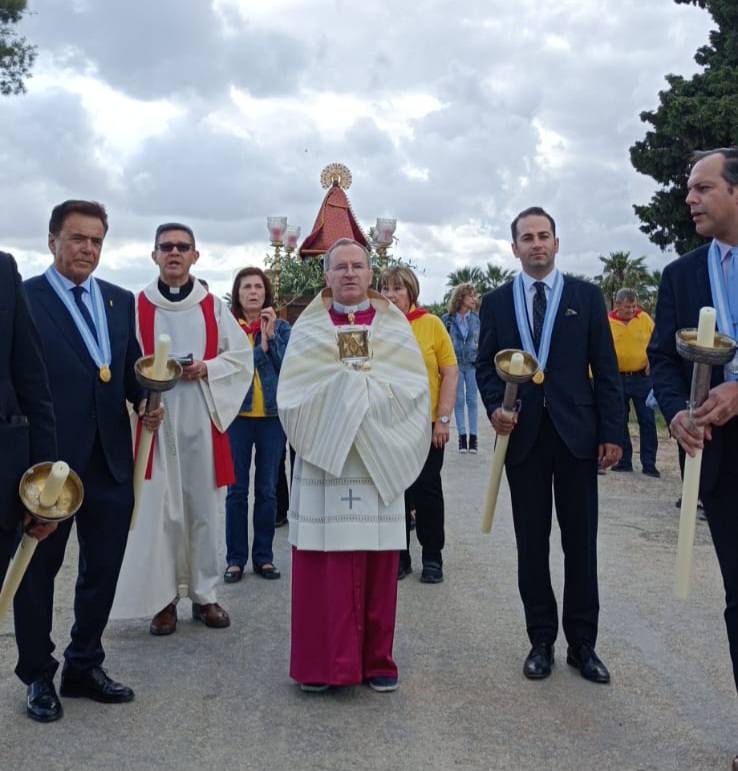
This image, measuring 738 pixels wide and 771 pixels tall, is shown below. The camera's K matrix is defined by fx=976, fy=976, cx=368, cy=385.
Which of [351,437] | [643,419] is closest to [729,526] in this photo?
[351,437]

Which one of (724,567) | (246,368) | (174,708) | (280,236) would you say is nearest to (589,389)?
(724,567)

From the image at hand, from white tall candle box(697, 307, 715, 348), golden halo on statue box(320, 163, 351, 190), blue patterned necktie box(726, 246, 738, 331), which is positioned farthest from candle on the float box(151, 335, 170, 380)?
golden halo on statue box(320, 163, 351, 190)

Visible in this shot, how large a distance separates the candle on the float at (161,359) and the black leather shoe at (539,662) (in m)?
2.37

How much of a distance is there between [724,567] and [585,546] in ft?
3.86

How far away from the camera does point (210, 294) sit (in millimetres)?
6312

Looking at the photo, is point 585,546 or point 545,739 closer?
point 545,739

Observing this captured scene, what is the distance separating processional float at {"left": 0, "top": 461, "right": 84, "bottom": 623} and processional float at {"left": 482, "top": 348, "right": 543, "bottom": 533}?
A: 2110mm

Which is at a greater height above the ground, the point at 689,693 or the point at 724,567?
the point at 724,567

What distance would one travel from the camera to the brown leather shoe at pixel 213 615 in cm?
591

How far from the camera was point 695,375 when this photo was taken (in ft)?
12.7

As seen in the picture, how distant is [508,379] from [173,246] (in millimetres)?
2406

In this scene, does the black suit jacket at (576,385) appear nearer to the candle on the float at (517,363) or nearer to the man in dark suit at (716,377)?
the candle on the float at (517,363)

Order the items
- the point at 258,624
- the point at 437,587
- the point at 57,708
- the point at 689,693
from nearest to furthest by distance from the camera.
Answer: the point at 57,708, the point at 689,693, the point at 258,624, the point at 437,587

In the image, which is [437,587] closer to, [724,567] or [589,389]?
[589,389]
